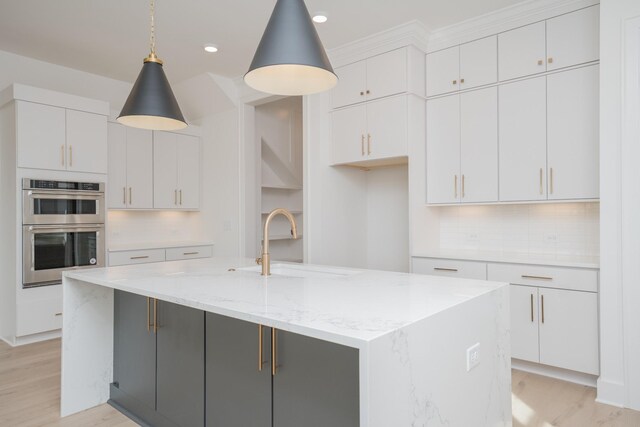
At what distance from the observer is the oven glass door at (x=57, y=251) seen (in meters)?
3.85

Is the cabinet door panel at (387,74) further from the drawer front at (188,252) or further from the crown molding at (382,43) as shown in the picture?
the drawer front at (188,252)

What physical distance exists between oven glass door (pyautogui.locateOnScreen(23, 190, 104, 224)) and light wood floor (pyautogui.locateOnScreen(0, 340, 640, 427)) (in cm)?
131

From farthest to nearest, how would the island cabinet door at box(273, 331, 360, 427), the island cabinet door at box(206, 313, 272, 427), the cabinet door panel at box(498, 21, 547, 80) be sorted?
1. the cabinet door panel at box(498, 21, 547, 80)
2. the island cabinet door at box(206, 313, 272, 427)
3. the island cabinet door at box(273, 331, 360, 427)

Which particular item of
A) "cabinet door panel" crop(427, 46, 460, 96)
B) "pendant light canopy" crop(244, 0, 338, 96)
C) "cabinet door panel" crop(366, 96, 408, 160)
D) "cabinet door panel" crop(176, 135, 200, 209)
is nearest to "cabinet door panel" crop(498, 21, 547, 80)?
"cabinet door panel" crop(427, 46, 460, 96)

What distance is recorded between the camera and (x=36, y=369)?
3.27 meters

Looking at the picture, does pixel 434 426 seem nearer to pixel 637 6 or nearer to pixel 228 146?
pixel 637 6

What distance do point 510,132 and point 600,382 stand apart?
1.87 metres

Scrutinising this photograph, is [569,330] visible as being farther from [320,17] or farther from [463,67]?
[320,17]

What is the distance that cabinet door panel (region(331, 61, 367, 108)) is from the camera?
396 cm

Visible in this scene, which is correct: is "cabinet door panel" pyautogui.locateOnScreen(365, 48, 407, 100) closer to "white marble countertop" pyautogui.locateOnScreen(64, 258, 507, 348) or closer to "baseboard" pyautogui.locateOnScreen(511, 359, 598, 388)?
"white marble countertop" pyautogui.locateOnScreen(64, 258, 507, 348)

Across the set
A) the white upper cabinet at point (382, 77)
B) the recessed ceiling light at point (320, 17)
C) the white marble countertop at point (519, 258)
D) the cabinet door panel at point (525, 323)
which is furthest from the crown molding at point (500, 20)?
the cabinet door panel at point (525, 323)

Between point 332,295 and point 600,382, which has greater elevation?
point 332,295

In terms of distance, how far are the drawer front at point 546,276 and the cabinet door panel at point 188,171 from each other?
3.60 meters

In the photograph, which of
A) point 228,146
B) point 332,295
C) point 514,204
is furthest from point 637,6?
point 228,146
